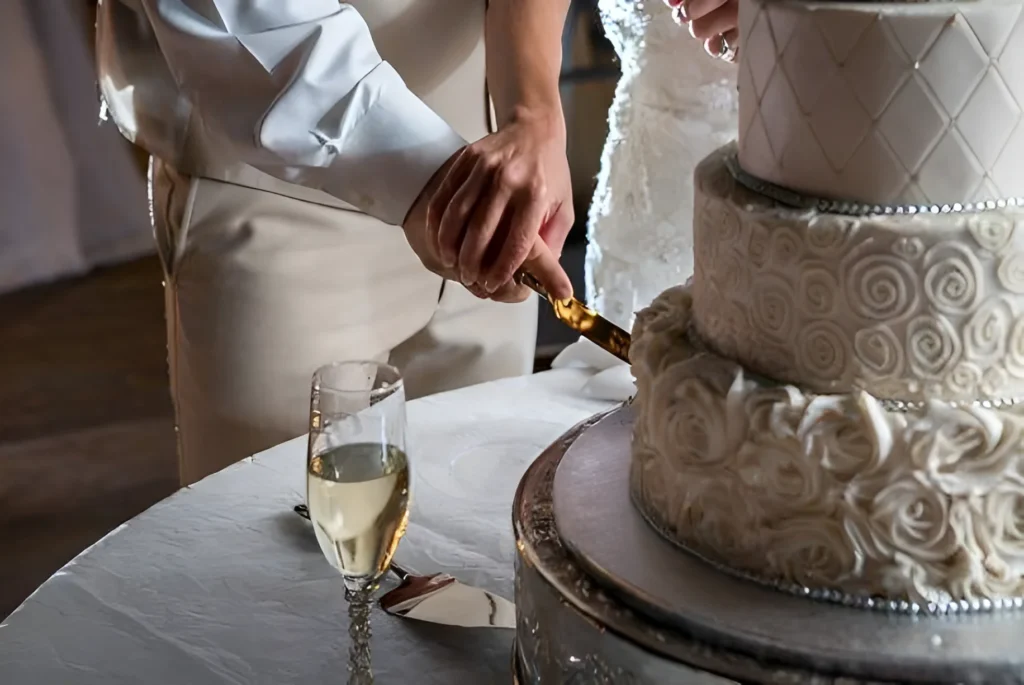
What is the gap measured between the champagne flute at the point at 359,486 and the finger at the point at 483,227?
0.81 feet

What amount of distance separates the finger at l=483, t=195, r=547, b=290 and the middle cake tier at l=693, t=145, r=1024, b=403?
43 cm

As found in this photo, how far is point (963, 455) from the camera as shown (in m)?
0.81

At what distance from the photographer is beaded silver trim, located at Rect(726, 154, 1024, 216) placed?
82 cm

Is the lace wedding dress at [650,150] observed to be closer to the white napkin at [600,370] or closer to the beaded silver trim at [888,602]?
the white napkin at [600,370]

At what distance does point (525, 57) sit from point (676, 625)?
89 cm

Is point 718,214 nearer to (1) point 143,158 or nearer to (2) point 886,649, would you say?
(2) point 886,649

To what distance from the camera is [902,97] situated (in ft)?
2.63

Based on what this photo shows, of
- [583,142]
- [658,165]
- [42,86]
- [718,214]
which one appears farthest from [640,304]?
[42,86]

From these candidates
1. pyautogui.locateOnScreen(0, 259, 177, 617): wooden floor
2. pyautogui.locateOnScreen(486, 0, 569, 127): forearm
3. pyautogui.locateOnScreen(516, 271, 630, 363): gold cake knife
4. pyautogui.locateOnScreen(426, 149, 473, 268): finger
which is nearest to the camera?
pyautogui.locateOnScreen(516, 271, 630, 363): gold cake knife

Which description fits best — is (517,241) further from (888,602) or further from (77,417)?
(77,417)

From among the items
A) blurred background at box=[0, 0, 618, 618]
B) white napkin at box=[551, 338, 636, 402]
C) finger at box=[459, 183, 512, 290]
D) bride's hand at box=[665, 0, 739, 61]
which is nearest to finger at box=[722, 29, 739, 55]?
bride's hand at box=[665, 0, 739, 61]

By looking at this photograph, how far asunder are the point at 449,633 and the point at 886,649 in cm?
48

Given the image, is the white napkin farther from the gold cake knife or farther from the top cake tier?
the top cake tier

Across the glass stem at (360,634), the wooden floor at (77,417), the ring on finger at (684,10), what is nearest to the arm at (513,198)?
the ring on finger at (684,10)
